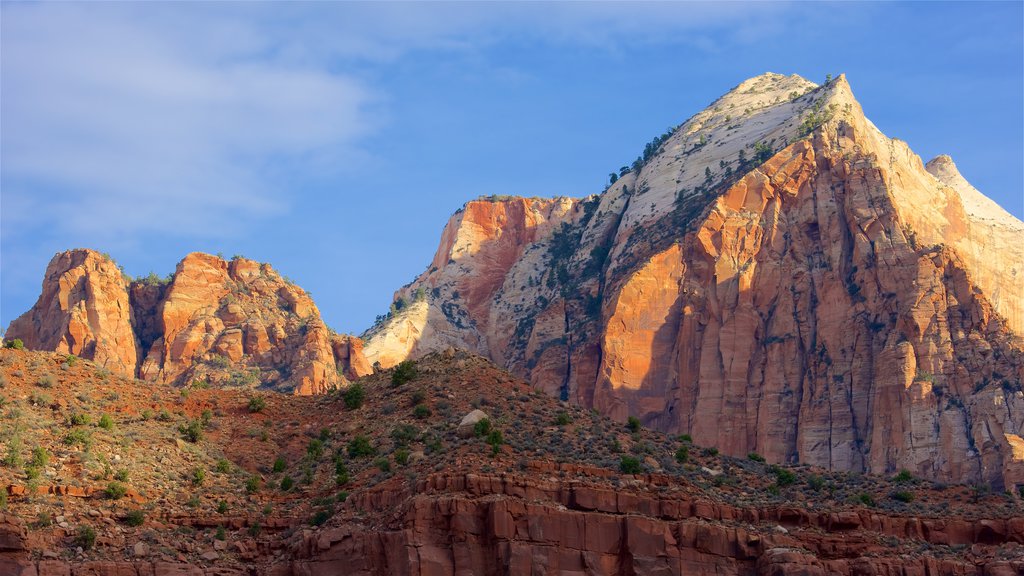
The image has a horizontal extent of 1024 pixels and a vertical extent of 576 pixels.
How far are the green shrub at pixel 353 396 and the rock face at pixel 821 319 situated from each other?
208 feet

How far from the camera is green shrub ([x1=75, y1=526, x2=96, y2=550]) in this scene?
74875 millimetres

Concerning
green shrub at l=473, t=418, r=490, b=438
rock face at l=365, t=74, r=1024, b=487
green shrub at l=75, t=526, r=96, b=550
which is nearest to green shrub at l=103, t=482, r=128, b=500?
green shrub at l=75, t=526, r=96, b=550

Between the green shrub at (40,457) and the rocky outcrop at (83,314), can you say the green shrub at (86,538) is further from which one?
the rocky outcrop at (83,314)

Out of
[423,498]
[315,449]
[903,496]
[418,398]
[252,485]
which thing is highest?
[418,398]

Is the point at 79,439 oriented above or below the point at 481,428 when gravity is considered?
below

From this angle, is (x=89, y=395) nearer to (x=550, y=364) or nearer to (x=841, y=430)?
(x=841, y=430)

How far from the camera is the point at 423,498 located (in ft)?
251

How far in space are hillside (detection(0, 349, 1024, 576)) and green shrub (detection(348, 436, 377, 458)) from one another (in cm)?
14

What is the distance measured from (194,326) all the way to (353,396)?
Result: 2856 inches

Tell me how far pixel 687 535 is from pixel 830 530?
720 centimetres

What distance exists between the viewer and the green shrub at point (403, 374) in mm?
98938

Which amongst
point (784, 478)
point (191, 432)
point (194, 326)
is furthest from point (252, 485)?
point (194, 326)

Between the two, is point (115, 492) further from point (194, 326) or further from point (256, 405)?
point (194, 326)

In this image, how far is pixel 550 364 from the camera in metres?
185
